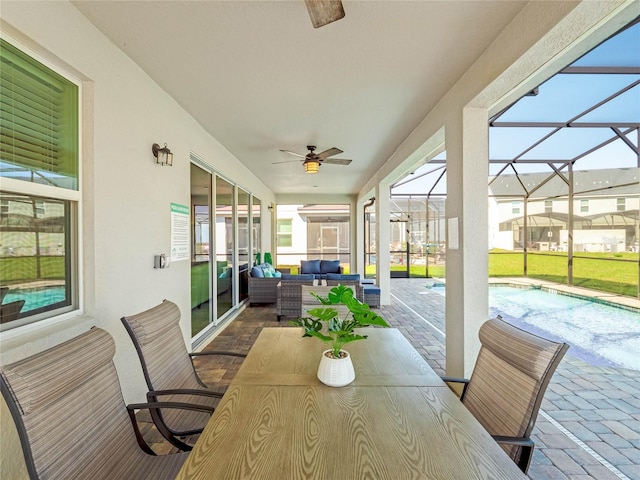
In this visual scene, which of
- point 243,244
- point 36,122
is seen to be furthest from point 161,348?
point 243,244

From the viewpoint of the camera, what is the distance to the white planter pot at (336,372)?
1.36 metres

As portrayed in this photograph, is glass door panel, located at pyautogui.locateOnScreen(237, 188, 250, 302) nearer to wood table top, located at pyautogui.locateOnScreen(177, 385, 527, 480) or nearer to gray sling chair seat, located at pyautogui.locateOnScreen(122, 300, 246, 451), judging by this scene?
gray sling chair seat, located at pyautogui.locateOnScreen(122, 300, 246, 451)

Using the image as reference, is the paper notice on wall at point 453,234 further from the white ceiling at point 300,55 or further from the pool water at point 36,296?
the pool water at point 36,296

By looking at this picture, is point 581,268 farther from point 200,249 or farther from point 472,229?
point 200,249

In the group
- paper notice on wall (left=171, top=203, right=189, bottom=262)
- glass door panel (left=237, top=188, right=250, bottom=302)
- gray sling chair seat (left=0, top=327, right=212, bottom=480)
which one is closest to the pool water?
gray sling chair seat (left=0, top=327, right=212, bottom=480)

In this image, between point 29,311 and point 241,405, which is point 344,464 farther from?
point 29,311

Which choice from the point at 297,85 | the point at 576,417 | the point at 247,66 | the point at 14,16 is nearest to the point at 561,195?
the point at 576,417

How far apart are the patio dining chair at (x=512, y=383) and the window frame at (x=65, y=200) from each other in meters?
2.35

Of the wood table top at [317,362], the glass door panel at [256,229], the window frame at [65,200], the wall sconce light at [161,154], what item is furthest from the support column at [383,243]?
the window frame at [65,200]

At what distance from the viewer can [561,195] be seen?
782cm

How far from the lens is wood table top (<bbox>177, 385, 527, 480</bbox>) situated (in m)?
0.87

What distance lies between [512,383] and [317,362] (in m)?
0.94

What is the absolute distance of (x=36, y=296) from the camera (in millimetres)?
1702

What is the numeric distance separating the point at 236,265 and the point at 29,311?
13.1 ft
